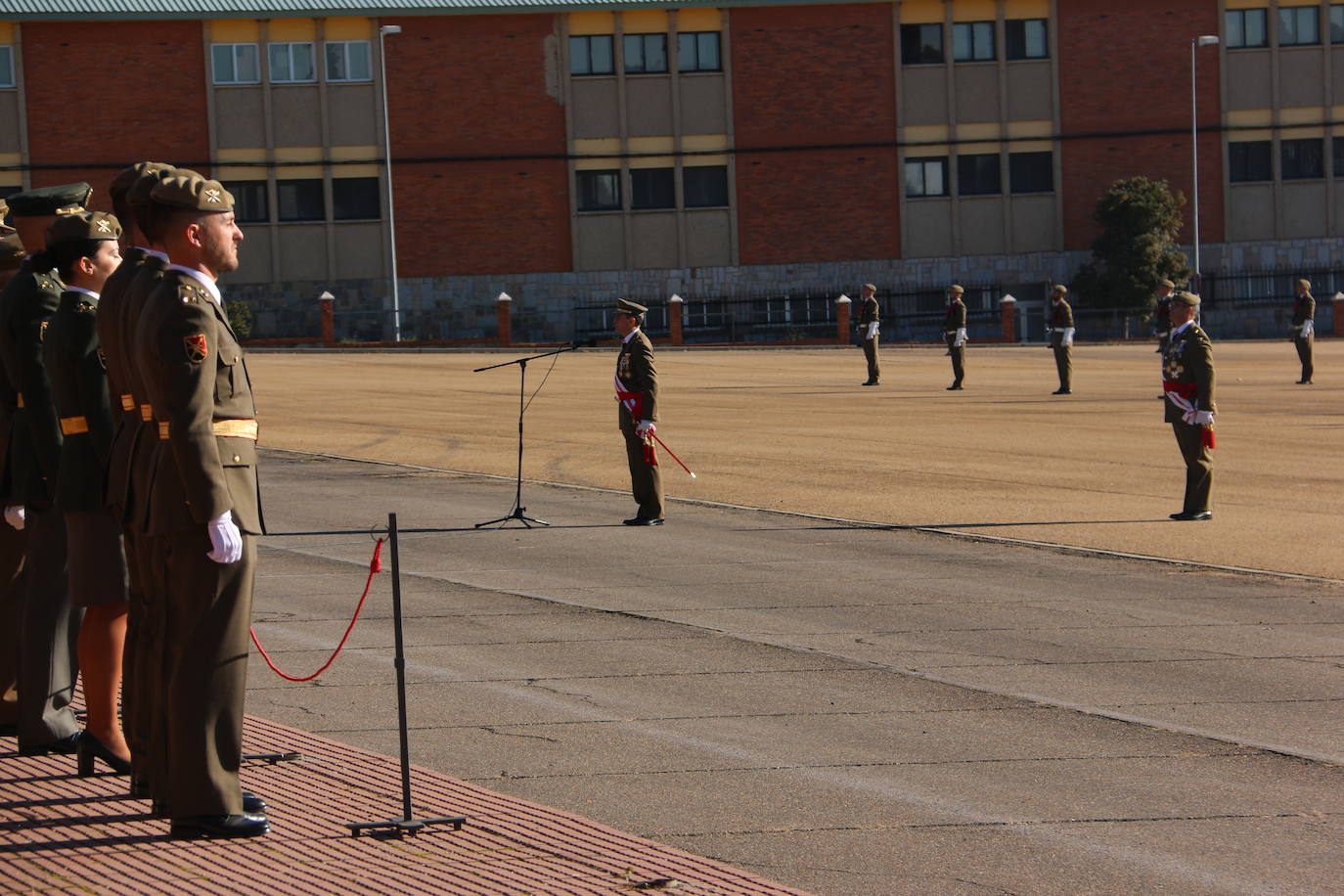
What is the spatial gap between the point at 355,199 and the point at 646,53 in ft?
31.7

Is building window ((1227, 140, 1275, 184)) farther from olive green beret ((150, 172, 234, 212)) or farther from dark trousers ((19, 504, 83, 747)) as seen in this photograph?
olive green beret ((150, 172, 234, 212))

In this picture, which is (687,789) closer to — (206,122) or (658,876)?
(658,876)

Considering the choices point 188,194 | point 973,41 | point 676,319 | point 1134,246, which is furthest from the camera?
point 973,41

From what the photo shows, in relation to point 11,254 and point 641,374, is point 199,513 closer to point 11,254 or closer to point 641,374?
point 11,254

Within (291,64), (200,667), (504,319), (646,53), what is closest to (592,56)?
(646,53)

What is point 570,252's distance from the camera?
52.1 metres

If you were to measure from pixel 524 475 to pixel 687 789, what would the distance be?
12518mm

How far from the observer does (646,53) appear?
51562 mm

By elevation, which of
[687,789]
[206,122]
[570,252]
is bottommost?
[687,789]

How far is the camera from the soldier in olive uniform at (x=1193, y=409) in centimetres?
1491

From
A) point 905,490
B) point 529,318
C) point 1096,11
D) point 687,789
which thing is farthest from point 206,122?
point 687,789

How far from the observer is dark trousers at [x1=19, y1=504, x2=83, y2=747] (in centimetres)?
680

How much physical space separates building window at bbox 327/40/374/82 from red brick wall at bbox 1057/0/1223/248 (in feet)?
68.4

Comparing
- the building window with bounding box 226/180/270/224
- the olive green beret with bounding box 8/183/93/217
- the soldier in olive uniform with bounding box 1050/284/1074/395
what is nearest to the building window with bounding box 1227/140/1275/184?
the soldier in olive uniform with bounding box 1050/284/1074/395
